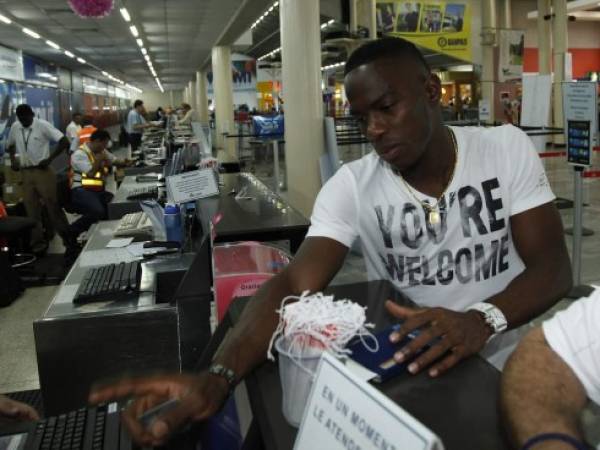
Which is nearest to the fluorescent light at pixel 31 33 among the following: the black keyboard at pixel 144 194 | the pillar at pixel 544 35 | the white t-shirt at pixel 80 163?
the white t-shirt at pixel 80 163

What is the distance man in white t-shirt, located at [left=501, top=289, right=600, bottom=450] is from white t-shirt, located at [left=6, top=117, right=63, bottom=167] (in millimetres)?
7149

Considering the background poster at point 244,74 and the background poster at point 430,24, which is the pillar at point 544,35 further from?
the background poster at point 244,74

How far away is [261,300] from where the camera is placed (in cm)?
120

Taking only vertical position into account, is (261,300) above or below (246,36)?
below

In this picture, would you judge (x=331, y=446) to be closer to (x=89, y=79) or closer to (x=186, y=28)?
(x=186, y=28)

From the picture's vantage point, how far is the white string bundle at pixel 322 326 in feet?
2.52

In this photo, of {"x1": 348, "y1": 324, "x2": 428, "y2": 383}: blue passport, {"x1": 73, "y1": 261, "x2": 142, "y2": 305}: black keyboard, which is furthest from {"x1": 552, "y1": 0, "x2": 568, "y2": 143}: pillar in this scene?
{"x1": 348, "y1": 324, "x2": 428, "y2": 383}: blue passport

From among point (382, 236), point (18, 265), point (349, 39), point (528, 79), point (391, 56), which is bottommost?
point (18, 265)

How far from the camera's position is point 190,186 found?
3.38 meters

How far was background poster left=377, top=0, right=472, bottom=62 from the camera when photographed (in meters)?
12.0

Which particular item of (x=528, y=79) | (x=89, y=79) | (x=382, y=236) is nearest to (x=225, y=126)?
(x=528, y=79)

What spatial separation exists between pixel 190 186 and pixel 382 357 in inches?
104

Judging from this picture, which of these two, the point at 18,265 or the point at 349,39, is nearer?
the point at 18,265

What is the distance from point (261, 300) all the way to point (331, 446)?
22.9 inches
